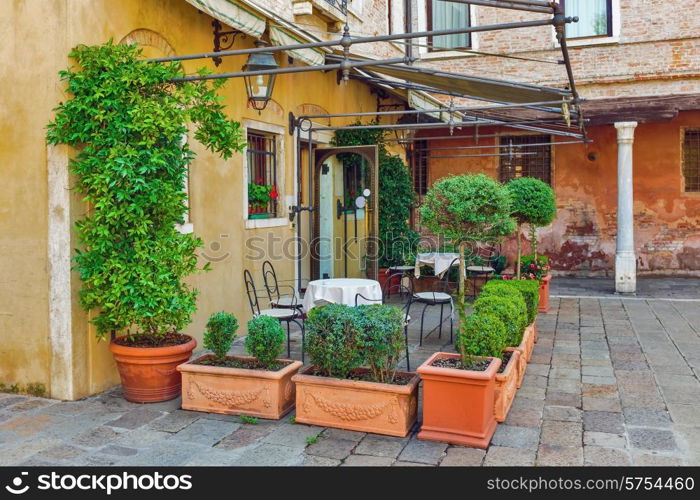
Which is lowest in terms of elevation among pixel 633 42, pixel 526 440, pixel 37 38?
pixel 526 440

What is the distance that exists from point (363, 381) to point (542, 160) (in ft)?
38.1

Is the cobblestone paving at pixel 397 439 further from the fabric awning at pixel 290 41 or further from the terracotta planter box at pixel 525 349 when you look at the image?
the fabric awning at pixel 290 41

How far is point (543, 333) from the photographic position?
8.06m

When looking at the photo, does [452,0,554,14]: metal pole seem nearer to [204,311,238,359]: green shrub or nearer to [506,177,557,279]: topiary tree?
[204,311,238,359]: green shrub

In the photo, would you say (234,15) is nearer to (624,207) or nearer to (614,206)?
(624,207)

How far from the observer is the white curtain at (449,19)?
13.5 metres

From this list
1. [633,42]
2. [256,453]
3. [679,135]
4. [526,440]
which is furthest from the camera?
[679,135]

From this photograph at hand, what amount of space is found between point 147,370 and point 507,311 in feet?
9.61

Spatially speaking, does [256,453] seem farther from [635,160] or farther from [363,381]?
[635,160]

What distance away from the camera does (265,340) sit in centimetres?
Result: 483

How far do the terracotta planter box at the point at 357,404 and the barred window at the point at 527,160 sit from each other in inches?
442

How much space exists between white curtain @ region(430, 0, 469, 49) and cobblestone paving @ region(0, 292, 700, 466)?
9.08 m

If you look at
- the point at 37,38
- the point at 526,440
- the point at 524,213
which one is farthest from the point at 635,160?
the point at 37,38

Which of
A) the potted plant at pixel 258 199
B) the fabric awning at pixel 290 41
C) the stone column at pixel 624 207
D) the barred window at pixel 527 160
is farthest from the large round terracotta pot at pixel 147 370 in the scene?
the barred window at pixel 527 160
